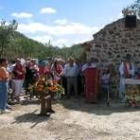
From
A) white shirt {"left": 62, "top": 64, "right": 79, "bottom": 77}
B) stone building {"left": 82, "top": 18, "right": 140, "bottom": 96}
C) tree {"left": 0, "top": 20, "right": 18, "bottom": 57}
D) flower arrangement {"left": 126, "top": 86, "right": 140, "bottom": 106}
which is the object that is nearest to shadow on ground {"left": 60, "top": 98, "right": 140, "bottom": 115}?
flower arrangement {"left": 126, "top": 86, "right": 140, "bottom": 106}

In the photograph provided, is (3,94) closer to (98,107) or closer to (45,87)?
(45,87)

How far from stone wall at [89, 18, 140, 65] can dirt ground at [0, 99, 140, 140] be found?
121 inches

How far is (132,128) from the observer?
10891mm

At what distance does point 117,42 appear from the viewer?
17.4 meters

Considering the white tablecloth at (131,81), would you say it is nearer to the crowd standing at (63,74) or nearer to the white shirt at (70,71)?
the crowd standing at (63,74)

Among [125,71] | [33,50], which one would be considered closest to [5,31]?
[33,50]

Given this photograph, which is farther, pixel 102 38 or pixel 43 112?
pixel 102 38

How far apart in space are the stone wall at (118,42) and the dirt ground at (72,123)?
121 inches

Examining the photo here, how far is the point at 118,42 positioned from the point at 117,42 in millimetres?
40

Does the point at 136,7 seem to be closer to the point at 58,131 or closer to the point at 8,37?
the point at 8,37

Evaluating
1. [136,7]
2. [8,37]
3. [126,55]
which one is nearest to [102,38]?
[126,55]

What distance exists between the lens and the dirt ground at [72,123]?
10055 mm

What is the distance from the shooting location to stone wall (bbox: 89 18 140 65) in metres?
17.2

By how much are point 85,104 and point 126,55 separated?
310 cm
